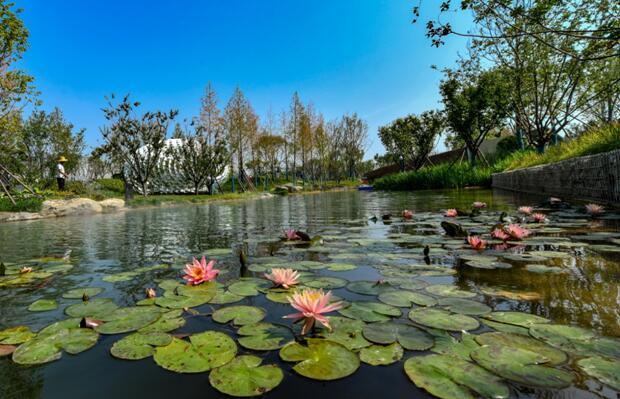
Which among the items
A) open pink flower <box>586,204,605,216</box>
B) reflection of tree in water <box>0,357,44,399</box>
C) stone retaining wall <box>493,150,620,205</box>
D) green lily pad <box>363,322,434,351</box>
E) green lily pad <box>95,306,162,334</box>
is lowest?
reflection of tree in water <box>0,357,44,399</box>

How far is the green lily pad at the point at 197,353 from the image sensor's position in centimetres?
118

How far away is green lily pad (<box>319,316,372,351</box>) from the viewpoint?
1.30m

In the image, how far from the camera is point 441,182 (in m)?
20.3

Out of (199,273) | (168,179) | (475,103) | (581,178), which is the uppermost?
(475,103)

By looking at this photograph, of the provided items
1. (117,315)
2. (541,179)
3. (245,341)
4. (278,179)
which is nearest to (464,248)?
(245,341)

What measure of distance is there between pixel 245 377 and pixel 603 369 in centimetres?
119

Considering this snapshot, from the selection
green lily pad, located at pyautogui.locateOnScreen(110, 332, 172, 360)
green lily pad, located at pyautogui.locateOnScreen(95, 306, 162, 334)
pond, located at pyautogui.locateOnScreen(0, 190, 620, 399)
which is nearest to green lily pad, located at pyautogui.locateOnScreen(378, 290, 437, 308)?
pond, located at pyautogui.locateOnScreen(0, 190, 620, 399)

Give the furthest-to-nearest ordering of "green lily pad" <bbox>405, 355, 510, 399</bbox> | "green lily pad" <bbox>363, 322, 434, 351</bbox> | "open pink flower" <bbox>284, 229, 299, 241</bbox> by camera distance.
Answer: "open pink flower" <bbox>284, 229, 299, 241</bbox>, "green lily pad" <bbox>363, 322, 434, 351</bbox>, "green lily pad" <bbox>405, 355, 510, 399</bbox>

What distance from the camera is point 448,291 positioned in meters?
1.89

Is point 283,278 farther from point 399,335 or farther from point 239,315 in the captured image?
point 399,335

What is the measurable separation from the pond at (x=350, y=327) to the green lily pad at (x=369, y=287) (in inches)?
0.5

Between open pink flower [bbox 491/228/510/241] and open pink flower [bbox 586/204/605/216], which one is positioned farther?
open pink flower [bbox 586/204/605/216]

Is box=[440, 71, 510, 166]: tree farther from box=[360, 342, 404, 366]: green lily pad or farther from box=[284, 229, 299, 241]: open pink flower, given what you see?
box=[360, 342, 404, 366]: green lily pad

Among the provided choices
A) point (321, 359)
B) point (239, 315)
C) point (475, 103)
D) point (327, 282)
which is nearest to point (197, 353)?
point (239, 315)
